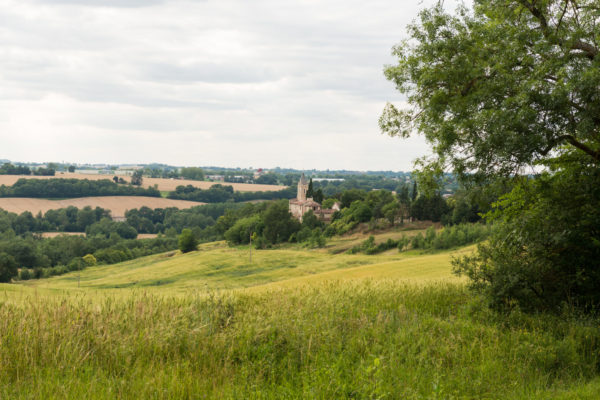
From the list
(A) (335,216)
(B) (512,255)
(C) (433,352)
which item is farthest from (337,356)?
(A) (335,216)

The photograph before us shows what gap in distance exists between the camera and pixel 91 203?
18975 centimetres

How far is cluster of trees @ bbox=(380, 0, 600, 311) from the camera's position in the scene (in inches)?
388

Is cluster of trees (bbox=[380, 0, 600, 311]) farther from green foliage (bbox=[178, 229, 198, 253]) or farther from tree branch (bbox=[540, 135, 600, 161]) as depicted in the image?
green foliage (bbox=[178, 229, 198, 253])

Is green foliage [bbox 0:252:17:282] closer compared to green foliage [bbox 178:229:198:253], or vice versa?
green foliage [bbox 0:252:17:282]

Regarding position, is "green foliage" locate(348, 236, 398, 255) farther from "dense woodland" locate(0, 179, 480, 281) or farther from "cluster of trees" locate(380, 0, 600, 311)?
"cluster of trees" locate(380, 0, 600, 311)

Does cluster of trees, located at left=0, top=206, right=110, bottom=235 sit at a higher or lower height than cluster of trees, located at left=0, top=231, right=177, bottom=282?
higher

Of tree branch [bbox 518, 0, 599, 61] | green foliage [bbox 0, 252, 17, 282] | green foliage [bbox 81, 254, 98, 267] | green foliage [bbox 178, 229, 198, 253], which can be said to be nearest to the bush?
green foliage [bbox 0, 252, 17, 282]

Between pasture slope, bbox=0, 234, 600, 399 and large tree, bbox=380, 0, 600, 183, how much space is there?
153 inches

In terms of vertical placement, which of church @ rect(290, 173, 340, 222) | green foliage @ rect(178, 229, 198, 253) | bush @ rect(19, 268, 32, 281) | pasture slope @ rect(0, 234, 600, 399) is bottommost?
bush @ rect(19, 268, 32, 281)

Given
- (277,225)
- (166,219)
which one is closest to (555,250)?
(277,225)

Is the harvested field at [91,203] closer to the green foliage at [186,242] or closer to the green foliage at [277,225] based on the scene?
the green foliage at [186,242]

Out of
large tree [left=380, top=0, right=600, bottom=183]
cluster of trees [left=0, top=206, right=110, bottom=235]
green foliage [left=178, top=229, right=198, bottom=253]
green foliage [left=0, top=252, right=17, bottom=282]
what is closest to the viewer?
large tree [left=380, top=0, right=600, bottom=183]

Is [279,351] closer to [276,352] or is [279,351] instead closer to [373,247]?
[276,352]

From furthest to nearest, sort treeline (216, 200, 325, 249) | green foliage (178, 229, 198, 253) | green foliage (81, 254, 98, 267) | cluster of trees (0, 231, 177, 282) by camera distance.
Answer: treeline (216, 200, 325, 249)
green foliage (178, 229, 198, 253)
green foliage (81, 254, 98, 267)
cluster of trees (0, 231, 177, 282)
